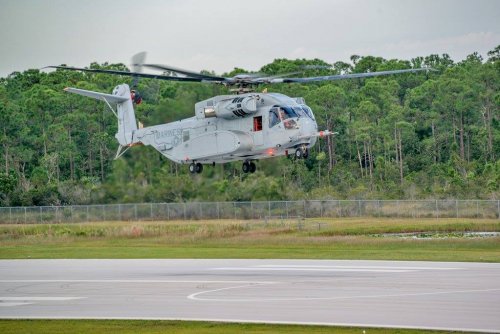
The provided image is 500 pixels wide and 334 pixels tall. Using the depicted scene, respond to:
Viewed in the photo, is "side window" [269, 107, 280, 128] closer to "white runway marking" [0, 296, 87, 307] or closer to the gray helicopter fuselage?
the gray helicopter fuselage

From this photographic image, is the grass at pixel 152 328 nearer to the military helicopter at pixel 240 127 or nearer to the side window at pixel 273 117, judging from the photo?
the military helicopter at pixel 240 127

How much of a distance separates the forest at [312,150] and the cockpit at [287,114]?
6.02m

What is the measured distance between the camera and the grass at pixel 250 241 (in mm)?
48500

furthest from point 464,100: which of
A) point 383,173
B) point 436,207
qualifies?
point 436,207

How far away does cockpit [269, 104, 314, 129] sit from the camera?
49.4 meters

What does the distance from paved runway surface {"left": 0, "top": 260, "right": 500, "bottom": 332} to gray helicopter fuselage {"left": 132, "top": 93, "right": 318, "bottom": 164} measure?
730 cm

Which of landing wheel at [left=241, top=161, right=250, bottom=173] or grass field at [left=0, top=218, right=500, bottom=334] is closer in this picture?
grass field at [left=0, top=218, right=500, bottom=334]

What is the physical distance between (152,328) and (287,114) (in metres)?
23.1

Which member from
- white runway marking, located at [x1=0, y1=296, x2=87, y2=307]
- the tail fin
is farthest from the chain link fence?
white runway marking, located at [x1=0, y1=296, x2=87, y2=307]

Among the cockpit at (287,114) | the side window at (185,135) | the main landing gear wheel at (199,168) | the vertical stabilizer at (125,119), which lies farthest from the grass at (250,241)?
the cockpit at (287,114)

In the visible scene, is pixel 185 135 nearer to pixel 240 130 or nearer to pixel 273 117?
pixel 240 130

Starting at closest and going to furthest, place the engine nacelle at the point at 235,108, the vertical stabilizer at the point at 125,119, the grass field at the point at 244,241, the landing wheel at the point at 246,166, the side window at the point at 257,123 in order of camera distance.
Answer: the grass field at the point at 244,241 < the engine nacelle at the point at 235,108 < the side window at the point at 257,123 < the landing wheel at the point at 246,166 < the vertical stabilizer at the point at 125,119

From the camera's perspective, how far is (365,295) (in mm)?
31953

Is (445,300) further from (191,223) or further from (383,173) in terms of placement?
(383,173)
